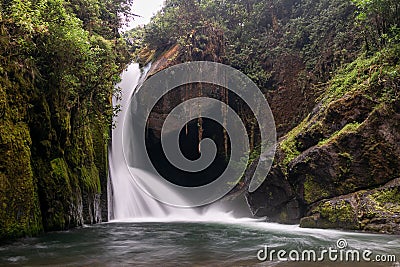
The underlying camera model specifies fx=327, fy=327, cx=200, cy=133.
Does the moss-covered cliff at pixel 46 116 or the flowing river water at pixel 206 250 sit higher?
the moss-covered cliff at pixel 46 116

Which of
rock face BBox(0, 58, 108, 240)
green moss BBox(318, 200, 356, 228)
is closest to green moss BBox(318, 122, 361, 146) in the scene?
green moss BBox(318, 200, 356, 228)

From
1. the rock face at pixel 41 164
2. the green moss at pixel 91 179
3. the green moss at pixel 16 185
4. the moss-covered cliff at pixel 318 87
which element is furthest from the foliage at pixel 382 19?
the green moss at pixel 91 179

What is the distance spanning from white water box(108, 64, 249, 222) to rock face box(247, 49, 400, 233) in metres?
4.52

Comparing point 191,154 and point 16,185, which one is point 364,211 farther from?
→ point 191,154

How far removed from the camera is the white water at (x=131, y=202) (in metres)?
13.3

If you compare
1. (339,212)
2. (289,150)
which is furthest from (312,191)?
(289,150)

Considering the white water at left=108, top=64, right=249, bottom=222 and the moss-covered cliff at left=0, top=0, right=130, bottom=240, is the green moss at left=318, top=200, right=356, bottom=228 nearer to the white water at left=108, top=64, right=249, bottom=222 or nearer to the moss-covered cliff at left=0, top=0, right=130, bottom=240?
the white water at left=108, top=64, right=249, bottom=222

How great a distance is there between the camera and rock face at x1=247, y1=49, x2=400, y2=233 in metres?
7.65

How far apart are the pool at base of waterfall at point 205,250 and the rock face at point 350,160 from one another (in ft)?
2.76

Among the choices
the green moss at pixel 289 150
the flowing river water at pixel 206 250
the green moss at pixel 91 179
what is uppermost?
the green moss at pixel 289 150

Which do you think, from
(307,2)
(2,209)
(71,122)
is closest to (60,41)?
(71,122)

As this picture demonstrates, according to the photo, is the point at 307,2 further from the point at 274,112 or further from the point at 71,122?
the point at 71,122

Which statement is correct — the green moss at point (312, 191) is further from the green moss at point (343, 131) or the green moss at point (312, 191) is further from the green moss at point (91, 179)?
the green moss at point (91, 179)

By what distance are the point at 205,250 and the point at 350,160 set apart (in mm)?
5005
